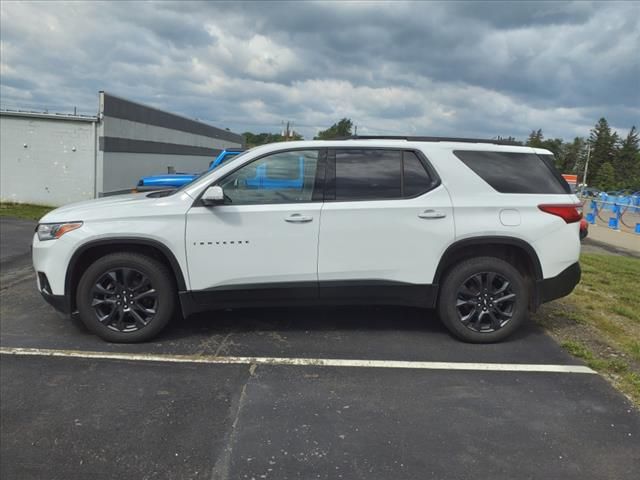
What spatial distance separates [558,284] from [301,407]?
2.71 meters

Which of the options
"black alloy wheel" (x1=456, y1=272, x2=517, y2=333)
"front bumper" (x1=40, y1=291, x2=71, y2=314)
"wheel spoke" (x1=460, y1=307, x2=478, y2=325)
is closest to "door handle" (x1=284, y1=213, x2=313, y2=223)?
"black alloy wheel" (x1=456, y1=272, x2=517, y2=333)

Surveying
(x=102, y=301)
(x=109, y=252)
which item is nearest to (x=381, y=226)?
(x=109, y=252)

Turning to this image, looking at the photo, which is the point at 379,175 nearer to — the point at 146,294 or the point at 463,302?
the point at 463,302

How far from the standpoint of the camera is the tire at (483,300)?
15.0ft

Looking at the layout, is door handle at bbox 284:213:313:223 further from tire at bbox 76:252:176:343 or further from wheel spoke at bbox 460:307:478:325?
wheel spoke at bbox 460:307:478:325

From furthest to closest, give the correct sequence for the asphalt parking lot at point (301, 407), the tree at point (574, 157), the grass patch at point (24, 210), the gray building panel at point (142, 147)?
the tree at point (574, 157) → the gray building panel at point (142, 147) → the grass patch at point (24, 210) → the asphalt parking lot at point (301, 407)

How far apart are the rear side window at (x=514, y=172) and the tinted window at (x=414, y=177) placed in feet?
1.16

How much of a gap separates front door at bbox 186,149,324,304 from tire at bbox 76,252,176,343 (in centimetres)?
31

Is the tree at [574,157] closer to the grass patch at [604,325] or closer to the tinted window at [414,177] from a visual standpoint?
the grass patch at [604,325]

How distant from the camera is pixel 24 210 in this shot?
652 inches

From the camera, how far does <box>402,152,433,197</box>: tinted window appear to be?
14.9ft

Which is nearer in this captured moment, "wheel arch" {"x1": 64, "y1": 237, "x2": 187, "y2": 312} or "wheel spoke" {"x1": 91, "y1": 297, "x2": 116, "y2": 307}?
"wheel arch" {"x1": 64, "y1": 237, "x2": 187, "y2": 312}

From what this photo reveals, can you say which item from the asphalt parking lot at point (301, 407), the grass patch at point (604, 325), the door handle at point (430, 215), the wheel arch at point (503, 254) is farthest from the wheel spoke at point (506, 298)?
the door handle at point (430, 215)

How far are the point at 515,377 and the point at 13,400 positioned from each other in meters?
3.68
